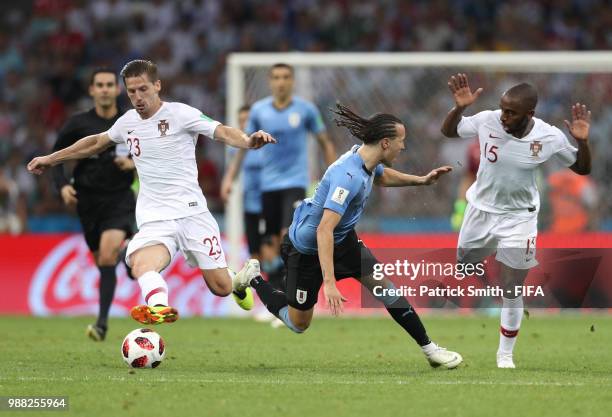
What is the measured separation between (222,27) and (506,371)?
48.4 ft

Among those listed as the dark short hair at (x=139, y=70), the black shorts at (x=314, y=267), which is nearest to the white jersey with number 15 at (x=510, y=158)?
the black shorts at (x=314, y=267)

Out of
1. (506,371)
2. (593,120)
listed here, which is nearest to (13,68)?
(593,120)

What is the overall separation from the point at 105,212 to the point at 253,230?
3441 mm

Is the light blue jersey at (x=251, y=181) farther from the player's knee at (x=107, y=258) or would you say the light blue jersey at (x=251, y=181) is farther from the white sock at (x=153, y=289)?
the white sock at (x=153, y=289)

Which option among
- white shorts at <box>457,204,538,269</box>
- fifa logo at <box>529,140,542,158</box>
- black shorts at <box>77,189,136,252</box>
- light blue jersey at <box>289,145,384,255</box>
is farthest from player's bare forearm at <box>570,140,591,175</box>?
black shorts at <box>77,189,136,252</box>

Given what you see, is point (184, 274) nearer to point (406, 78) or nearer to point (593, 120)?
point (406, 78)

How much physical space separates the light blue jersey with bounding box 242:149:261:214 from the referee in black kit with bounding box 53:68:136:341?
317cm

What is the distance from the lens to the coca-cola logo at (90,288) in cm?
1695

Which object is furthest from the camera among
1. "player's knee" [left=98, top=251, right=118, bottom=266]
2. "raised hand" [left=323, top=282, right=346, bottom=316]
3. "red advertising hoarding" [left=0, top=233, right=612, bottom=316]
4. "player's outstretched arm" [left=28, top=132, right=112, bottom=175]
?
"red advertising hoarding" [left=0, top=233, right=612, bottom=316]

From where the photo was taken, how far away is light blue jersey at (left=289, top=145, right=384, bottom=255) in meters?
9.09

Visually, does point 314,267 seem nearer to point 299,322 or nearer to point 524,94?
point 299,322

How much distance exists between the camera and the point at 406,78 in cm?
1744

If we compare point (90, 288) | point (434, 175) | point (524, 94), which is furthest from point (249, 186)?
point (524, 94)

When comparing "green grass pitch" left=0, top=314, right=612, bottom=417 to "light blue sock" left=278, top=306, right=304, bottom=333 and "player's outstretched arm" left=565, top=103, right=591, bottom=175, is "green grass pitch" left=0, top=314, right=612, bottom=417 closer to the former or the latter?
"light blue sock" left=278, top=306, right=304, bottom=333
